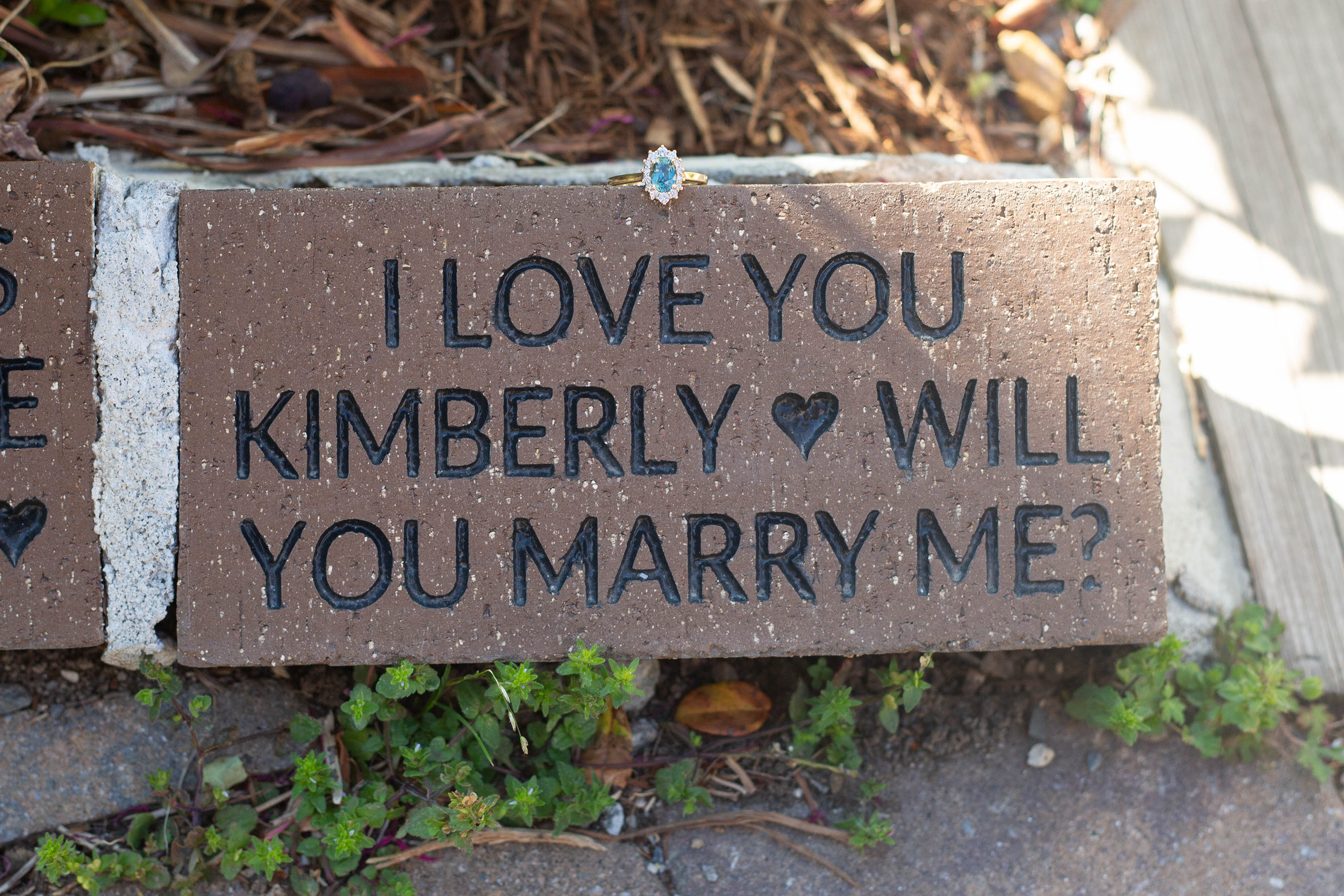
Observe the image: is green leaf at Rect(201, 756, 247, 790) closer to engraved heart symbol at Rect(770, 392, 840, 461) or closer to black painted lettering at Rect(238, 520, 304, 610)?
black painted lettering at Rect(238, 520, 304, 610)

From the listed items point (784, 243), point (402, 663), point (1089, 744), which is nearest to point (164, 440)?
point (402, 663)

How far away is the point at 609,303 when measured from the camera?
2.08 m

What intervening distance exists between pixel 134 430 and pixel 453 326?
0.74 meters

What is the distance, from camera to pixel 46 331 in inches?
80.7

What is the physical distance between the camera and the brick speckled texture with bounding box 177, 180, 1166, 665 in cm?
206

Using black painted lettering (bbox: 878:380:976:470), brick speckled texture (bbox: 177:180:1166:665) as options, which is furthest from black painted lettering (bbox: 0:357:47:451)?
black painted lettering (bbox: 878:380:976:470)

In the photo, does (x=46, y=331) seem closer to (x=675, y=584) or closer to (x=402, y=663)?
(x=402, y=663)

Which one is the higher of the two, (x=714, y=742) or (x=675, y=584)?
(x=675, y=584)

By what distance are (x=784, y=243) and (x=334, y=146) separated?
1.33 meters

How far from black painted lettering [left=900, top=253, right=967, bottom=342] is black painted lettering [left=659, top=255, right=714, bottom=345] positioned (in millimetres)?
436

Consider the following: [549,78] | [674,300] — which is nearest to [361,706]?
[674,300]

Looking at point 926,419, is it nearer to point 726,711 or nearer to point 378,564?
point 726,711

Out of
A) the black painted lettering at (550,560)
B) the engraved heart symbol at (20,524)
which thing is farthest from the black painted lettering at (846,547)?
the engraved heart symbol at (20,524)

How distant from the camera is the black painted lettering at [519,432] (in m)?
2.07
